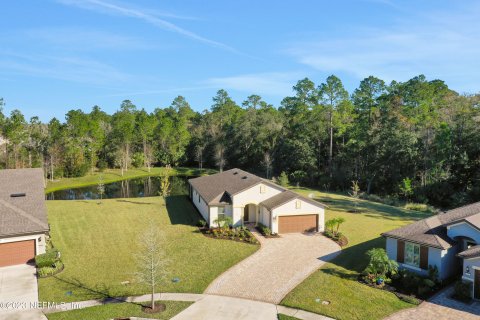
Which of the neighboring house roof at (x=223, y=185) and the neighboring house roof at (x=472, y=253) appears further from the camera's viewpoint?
the neighboring house roof at (x=223, y=185)

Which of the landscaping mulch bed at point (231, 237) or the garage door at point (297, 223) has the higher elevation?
the garage door at point (297, 223)

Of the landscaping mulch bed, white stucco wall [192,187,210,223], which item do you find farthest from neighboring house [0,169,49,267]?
white stucco wall [192,187,210,223]

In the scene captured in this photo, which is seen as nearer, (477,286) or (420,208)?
(477,286)

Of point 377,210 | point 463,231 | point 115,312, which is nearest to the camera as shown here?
point 115,312

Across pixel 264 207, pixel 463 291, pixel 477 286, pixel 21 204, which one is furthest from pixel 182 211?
pixel 477 286

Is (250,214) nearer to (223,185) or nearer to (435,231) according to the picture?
(223,185)

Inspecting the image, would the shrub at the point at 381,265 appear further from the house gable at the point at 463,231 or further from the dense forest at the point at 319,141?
the dense forest at the point at 319,141

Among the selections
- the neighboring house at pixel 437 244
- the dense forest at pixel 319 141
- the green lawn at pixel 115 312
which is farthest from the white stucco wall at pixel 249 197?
the dense forest at pixel 319 141

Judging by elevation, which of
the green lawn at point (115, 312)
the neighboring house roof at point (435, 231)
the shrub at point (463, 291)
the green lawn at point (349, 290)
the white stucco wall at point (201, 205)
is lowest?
the green lawn at point (115, 312)
